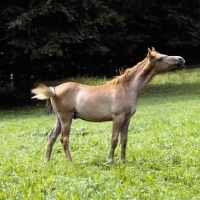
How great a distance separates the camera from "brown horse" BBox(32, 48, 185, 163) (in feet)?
25.2

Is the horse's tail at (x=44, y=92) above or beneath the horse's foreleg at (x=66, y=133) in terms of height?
above

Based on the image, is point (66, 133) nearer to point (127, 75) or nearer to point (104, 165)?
point (104, 165)

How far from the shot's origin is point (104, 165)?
24.7 feet

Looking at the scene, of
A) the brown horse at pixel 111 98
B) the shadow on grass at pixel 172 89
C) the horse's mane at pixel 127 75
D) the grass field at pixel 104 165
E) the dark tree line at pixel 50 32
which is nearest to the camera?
the grass field at pixel 104 165

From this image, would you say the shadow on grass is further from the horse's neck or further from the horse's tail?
the horse's tail

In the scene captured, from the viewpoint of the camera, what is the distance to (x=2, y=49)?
837 inches

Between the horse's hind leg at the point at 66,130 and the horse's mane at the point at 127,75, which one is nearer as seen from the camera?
the horse's hind leg at the point at 66,130

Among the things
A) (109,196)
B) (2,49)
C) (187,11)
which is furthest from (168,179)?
(187,11)

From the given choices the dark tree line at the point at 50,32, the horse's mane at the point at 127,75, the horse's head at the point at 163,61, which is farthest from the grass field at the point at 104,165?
the dark tree line at the point at 50,32

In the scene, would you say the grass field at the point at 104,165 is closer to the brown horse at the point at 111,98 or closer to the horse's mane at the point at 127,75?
the brown horse at the point at 111,98

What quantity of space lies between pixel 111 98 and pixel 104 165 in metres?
1.21

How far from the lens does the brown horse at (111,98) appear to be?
7.68 meters

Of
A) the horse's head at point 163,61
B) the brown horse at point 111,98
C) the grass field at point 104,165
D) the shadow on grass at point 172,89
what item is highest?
the horse's head at point 163,61

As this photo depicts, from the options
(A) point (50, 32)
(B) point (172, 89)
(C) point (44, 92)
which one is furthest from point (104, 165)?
(B) point (172, 89)
